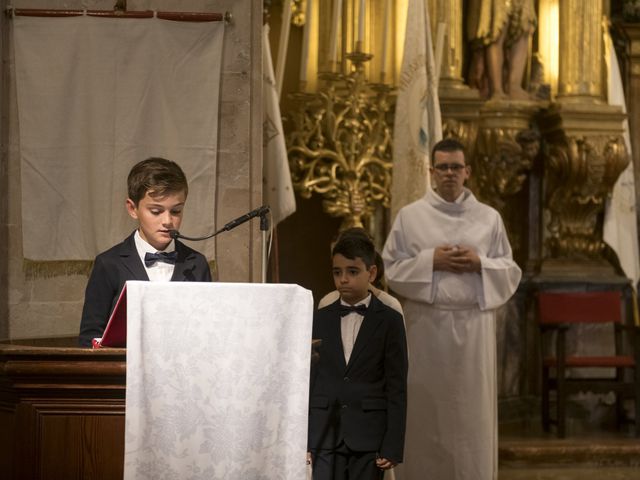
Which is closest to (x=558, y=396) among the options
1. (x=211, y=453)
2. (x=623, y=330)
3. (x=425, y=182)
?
(x=623, y=330)

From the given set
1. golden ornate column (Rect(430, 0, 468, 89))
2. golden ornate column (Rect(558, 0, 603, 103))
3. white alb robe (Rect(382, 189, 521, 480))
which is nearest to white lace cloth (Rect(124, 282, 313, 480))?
white alb robe (Rect(382, 189, 521, 480))

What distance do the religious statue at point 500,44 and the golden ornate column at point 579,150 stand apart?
11.3 inches

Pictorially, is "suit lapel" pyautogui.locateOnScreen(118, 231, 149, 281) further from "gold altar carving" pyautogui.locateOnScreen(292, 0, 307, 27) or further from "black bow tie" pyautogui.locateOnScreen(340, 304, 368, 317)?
"gold altar carving" pyautogui.locateOnScreen(292, 0, 307, 27)

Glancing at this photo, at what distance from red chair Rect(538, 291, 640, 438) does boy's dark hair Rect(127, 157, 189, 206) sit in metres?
4.17

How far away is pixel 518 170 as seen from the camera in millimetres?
8164

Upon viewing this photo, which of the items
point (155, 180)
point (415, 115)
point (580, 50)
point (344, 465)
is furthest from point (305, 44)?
point (155, 180)

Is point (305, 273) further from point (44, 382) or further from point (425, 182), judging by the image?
point (44, 382)

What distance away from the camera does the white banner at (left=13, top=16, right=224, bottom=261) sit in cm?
551

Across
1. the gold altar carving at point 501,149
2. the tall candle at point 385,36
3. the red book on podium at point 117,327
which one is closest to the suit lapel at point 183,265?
the red book on podium at point 117,327

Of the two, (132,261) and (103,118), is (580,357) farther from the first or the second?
(132,261)

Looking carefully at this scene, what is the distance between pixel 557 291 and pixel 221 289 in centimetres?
544

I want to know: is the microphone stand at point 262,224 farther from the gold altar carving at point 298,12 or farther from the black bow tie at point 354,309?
the gold altar carving at point 298,12

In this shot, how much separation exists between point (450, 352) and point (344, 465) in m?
1.85

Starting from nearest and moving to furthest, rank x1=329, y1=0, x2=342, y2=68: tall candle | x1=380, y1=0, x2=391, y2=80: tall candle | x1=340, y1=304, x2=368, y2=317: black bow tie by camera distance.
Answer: x1=340, y1=304, x2=368, y2=317: black bow tie, x1=329, y1=0, x2=342, y2=68: tall candle, x1=380, y1=0, x2=391, y2=80: tall candle
